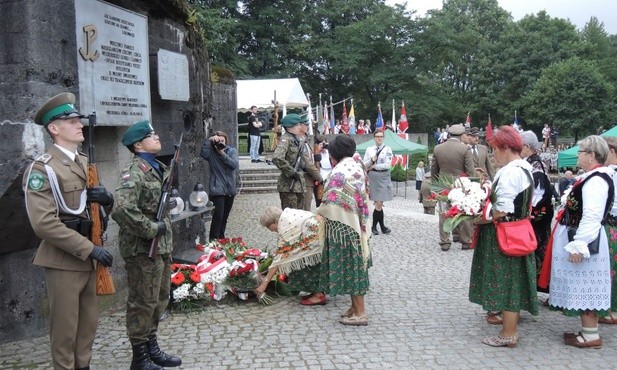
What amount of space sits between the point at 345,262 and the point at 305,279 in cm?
Answer: 85

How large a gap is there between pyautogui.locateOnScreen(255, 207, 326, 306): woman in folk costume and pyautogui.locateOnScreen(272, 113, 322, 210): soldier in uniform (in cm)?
160

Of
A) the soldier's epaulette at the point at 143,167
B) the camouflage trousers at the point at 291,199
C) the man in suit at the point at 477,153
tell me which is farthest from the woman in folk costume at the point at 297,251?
the man in suit at the point at 477,153

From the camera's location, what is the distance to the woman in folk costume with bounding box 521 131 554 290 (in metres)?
5.67

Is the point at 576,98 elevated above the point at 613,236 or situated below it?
above

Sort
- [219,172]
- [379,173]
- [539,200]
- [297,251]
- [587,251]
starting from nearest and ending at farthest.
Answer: [587,251] < [539,200] < [297,251] < [219,172] < [379,173]

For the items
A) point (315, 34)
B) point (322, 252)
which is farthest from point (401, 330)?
point (315, 34)

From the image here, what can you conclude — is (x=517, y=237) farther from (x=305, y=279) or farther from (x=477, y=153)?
(x=477, y=153)

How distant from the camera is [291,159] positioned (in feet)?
25.5

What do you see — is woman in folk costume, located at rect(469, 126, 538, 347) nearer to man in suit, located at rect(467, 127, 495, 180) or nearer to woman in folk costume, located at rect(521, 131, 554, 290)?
woman in folk costume, located at rect(521, 131, 554, 290)

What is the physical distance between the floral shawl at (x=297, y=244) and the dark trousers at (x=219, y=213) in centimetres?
253

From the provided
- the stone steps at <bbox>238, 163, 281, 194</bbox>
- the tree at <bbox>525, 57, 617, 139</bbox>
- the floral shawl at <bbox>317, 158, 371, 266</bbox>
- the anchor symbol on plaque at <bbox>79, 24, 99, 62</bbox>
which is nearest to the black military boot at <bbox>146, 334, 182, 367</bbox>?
the floral shawl at <bbox>317, 158, 371, 266</bbox>

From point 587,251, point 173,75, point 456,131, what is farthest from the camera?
point 456,131

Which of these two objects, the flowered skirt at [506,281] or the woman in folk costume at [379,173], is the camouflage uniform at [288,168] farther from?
the flowered skirt at [506,281]

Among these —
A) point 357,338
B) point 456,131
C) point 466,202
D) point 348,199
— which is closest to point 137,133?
point 348,199
